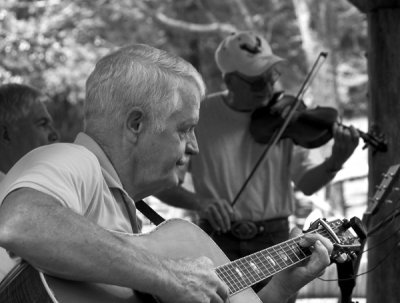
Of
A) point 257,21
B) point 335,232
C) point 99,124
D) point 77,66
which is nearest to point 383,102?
point 335,232

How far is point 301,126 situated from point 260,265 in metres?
1.99

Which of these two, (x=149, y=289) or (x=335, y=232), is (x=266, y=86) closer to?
(x=335, y=232)

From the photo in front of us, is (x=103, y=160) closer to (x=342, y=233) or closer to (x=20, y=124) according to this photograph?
(x=342, y=233)

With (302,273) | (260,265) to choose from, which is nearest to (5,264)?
(260,265)

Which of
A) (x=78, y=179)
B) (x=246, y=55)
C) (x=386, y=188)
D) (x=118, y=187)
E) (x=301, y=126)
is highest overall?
(x=78, y=179)

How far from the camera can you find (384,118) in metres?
4.01

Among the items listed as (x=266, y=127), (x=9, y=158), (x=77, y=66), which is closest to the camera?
(x=9, y=158)

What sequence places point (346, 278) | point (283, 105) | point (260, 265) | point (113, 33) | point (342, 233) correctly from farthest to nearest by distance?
1. point (113, 33)
2. point (283, 105)
3. point (346, 278)
4. point (342, 233)
5. point (260, 265)

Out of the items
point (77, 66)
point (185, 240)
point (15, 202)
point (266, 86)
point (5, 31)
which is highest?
point (15, 202)

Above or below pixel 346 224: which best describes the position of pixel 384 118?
below

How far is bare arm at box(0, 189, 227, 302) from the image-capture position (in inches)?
74.1

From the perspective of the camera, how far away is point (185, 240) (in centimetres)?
237

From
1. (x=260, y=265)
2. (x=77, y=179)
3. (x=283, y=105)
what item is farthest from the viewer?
(x=283, y=105)

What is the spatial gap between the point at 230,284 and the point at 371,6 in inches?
86.1
